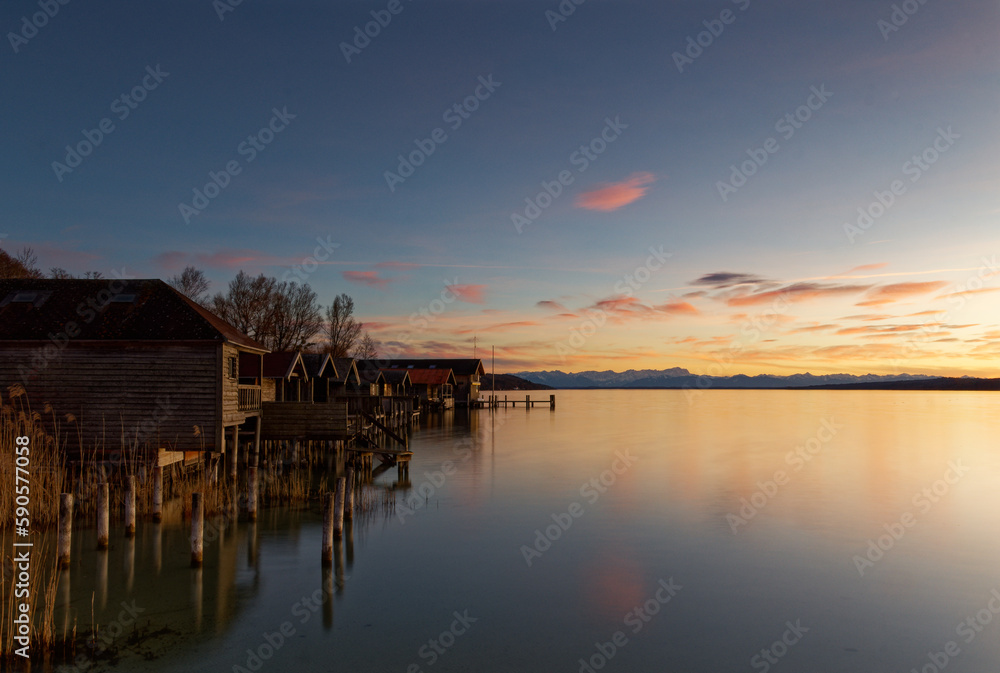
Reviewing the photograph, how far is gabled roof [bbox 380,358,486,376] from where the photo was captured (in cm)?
8432

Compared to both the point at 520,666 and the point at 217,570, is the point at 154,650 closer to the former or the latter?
the point at 217,570

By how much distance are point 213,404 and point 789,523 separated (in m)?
19.8

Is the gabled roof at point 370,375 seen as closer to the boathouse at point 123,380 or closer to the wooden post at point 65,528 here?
the boathouse at point 123,380

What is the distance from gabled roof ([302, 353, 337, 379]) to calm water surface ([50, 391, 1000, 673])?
1516 cm

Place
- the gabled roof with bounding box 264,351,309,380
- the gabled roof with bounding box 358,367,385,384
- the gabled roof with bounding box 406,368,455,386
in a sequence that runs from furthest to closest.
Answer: the gabled roof with bounding box 406,368,455,386
the gabled roof with bounding box 358,367,385,384
the gabled roof with bounding box 264,351,309,380

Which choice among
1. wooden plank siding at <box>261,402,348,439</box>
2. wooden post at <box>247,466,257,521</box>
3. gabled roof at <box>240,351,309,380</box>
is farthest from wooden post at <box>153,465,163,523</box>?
gabled roof at <box>240,351,309,380</box>

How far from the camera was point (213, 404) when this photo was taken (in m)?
22.8

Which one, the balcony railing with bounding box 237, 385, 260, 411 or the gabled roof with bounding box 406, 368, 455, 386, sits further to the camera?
the gabled roof with bounding box 406, 368, 455, 386

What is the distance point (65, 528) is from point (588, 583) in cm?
1154

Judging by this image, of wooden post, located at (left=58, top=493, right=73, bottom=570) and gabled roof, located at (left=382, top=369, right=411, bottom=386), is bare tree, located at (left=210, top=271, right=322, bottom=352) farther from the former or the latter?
wooden post, located at (left=58, top=493, right=73, bottom=570)

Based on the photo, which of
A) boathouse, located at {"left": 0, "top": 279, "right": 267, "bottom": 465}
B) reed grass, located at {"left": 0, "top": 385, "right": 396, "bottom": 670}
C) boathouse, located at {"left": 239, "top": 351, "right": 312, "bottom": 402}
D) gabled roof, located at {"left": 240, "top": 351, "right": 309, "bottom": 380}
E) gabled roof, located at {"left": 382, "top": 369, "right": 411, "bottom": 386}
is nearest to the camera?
reed grass, located at {"left": 0, "top": 385, "right": 396, "bottom": 670}

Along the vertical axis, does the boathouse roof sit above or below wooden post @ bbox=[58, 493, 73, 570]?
above

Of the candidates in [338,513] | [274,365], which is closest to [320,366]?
[274,365]

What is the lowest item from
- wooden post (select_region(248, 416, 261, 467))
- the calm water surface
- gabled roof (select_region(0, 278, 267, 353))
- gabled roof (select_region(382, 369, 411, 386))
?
the calm water surface
